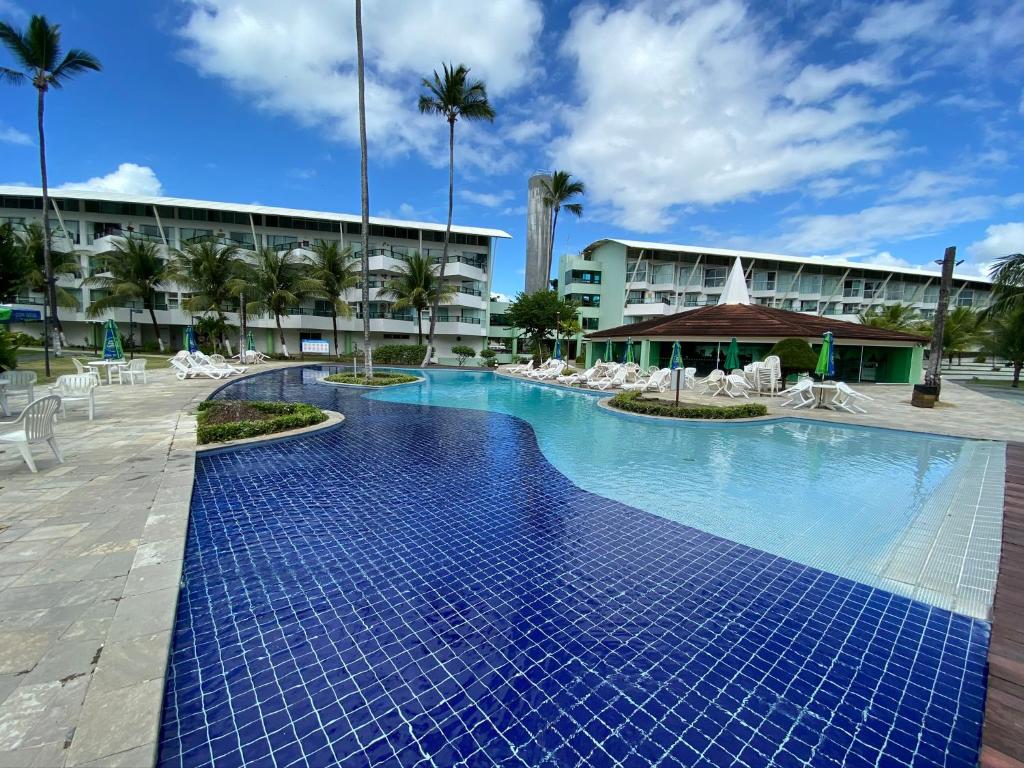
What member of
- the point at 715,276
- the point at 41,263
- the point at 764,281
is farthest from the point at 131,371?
the point at 764,281

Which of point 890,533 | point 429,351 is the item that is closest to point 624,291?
point 429,351

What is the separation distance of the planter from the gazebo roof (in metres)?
5.56

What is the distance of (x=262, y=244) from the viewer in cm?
3309

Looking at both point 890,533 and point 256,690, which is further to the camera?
point 890,533

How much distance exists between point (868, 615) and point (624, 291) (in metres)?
39.0

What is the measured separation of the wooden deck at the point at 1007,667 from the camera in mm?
1980

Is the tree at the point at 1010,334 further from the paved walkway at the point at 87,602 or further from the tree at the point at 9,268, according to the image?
the tree at the point at 9,268

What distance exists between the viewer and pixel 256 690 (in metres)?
2.38

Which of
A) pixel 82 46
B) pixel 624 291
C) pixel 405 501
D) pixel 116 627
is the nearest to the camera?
pixel 116 627

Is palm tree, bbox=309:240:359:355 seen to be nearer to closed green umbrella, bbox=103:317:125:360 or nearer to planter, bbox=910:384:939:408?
closed green umbrella, bbox=103:317:125:360

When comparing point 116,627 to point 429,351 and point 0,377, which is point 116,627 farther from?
point 429,351

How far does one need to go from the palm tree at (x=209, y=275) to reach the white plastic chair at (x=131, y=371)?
39.9ft

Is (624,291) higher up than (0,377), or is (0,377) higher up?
(624,291)

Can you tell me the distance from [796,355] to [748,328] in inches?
154
